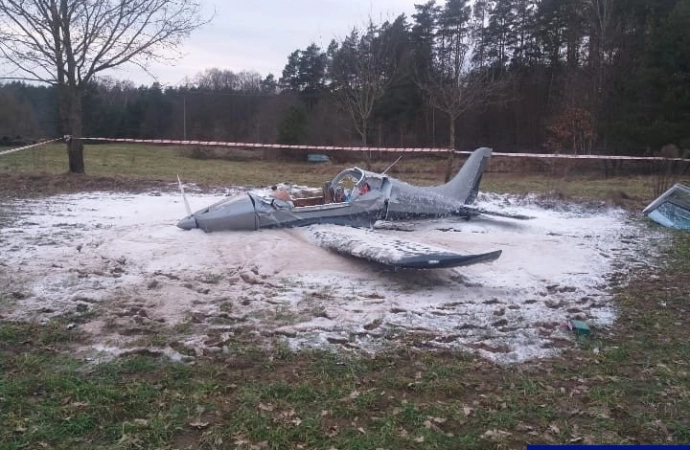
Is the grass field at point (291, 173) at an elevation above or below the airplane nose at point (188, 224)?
above

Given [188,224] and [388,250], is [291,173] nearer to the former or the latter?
[188,224]

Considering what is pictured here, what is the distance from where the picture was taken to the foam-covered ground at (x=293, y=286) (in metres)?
5.46

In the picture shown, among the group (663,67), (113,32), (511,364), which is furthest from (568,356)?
(663,67)

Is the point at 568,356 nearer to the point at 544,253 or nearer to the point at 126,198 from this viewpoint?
the point at 544,253

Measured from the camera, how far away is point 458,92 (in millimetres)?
21219

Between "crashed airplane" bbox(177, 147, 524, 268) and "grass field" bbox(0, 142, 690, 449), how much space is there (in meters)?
2.14

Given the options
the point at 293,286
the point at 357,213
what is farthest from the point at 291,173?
the point at 293,286

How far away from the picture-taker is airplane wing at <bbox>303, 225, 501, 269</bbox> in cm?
676

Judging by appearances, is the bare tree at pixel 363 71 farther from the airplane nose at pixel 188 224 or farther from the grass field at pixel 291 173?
the airplane nose at pixel 188 224

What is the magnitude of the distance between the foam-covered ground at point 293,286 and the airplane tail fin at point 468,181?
86.8 inches

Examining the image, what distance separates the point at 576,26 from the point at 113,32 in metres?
30.9

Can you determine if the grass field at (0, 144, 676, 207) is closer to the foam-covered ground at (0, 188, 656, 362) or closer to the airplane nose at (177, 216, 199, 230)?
the foam-covered ground at (0, 188, 656, 362)

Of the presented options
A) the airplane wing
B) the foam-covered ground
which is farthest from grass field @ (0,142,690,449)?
the airplane wing

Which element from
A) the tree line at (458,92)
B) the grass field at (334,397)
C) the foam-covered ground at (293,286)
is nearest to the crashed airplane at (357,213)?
the foam-covered ground at (293,286)
